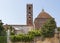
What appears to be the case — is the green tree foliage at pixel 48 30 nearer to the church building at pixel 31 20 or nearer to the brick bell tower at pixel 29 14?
the church building at pixel 31 20

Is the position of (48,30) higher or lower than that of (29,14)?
lower

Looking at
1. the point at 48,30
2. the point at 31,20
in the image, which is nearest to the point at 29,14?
the point at 31,20

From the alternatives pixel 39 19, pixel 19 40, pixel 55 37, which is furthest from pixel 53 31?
pixel 39 19

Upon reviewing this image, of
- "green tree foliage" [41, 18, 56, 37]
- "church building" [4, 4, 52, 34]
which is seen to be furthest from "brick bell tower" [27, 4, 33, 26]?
"green tree foliage" [41, 18, 56, 37]

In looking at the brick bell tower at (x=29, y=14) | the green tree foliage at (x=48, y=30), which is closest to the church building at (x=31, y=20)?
the brick bell tower at (x=29, y=14)

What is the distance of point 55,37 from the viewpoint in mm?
52000

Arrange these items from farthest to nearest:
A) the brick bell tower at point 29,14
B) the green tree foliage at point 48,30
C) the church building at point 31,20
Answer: the brick bell tower at point 29,14 < the church building at point 31,20 < the green tree foliage at point 48,30

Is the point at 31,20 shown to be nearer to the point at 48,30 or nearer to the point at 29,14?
the point at 29,14

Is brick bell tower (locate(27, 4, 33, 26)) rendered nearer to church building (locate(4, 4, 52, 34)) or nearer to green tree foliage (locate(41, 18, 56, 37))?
church building (locate(4, 4, 52, 34))

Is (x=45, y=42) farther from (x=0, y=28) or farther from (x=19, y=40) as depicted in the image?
(x=0, y=28)

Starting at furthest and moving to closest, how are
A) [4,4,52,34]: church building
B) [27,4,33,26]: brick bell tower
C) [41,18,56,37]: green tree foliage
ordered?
1. [27,4,33,26]: brick bell tower
2. [4,4,52,34]: church building
3. [41,18,56,37]: green tree foliage

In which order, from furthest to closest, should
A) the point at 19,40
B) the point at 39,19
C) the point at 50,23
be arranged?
the point at 39,19 < the point at 50,23 < the point at 19,40

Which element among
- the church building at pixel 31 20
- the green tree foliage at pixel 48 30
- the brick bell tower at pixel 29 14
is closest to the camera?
the green tree foliage at pixel 48 30

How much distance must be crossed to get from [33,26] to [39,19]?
7.75 ft
